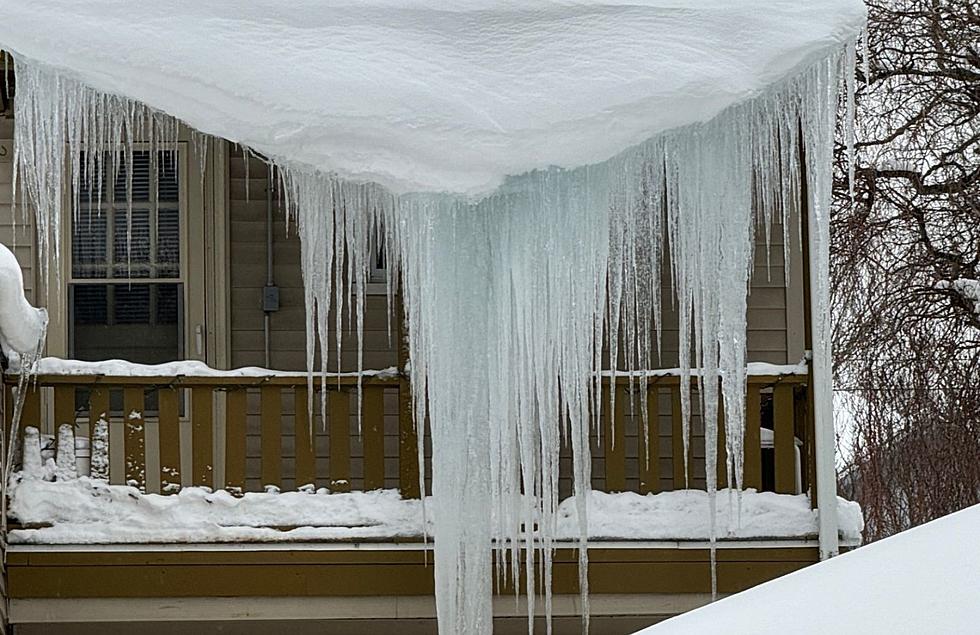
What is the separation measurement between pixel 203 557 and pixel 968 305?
29.9 feet

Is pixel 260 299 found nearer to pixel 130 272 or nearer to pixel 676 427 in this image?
pixel 130 272

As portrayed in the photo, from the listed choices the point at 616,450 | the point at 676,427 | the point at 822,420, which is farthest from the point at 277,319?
the point at 822,420

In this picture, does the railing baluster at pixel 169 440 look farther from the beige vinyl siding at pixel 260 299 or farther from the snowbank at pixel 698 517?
the snowbank at pixel 698 517

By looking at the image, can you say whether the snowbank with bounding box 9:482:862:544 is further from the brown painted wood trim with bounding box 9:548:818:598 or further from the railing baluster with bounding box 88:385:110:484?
the railing baluster with bounding box 88:385:110:484

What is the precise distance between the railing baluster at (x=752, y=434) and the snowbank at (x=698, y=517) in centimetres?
11

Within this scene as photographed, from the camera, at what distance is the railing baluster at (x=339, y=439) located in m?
6.84

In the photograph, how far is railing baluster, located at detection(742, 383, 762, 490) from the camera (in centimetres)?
692

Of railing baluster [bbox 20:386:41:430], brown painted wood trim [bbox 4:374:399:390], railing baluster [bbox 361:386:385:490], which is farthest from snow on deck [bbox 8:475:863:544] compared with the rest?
brown painted wood trim [bbox 4:374:399:390]

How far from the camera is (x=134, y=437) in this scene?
6719mm

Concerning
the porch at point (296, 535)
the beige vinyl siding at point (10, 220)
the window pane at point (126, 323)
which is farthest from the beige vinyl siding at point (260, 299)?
the porch at point (296, 535)

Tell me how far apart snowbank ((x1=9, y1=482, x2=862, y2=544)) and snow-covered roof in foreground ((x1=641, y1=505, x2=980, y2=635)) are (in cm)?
448

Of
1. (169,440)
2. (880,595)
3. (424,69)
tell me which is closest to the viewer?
(880,595)

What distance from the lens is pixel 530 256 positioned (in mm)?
5680

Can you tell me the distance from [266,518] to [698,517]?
2.12 m
